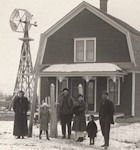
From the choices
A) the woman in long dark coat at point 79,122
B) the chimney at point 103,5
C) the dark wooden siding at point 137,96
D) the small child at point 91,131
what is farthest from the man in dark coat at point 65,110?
the chimney at point 103,5

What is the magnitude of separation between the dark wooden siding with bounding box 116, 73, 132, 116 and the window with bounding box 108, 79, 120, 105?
217 mm

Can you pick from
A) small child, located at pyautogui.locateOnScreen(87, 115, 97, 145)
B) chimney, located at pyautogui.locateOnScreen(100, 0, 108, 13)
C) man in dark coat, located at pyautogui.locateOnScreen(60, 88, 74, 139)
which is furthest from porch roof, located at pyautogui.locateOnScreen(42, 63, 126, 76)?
small child, located at pyautogui.locateOnScreen(87, 115, 97, 145)

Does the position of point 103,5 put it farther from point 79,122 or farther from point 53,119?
point 79,122

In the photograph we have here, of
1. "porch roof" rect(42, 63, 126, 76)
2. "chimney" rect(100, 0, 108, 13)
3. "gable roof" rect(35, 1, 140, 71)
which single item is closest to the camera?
"porch roof" rect(42, 63, 126, 76)

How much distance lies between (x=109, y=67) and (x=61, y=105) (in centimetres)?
997

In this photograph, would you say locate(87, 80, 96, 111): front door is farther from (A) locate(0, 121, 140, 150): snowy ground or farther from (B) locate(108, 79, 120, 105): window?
(A) locate(0, 121, 140, 150): snowy ground

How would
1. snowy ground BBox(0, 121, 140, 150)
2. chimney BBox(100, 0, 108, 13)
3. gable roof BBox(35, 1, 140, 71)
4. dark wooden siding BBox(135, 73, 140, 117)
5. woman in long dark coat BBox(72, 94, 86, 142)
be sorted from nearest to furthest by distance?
1. snowy ground BBox(0, 121, 140, 150)
2. woman in long dark coat BBox(72, 94, 86, 142)
3. gable roof BBox(35, 1, 140, 71)
4. dark wooden siding BBox(135, 73, 140, 117)
5. chimney BBox(100, 0, 108, 13)

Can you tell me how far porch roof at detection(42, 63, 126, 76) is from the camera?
24.2 meters

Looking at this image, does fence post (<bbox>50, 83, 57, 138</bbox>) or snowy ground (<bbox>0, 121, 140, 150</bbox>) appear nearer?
snowy ground (<bbox>0, 121, 140, 150</bbox>)

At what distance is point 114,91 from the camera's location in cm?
2550

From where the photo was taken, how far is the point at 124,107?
2530cm

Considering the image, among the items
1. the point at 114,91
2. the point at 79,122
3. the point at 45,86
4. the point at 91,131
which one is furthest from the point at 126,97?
the point at 91,131

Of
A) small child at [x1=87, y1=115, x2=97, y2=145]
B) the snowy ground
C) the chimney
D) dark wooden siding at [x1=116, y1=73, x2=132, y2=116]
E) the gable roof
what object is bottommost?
the snowy ground

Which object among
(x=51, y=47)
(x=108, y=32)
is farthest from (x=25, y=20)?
(x=108, y=32)
